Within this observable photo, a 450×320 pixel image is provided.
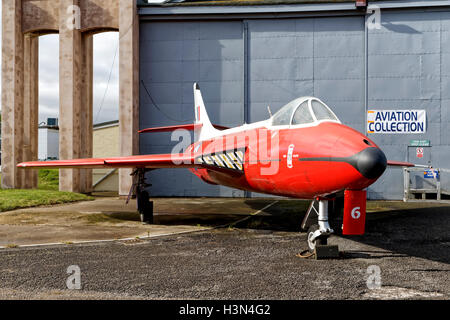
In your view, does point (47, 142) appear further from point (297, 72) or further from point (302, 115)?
point (302, 115)

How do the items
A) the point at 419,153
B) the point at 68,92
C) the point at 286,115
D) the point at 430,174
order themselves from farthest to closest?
the point at 68,92 → the point at 419,153 → the point at 430,174 → the point at 286,115

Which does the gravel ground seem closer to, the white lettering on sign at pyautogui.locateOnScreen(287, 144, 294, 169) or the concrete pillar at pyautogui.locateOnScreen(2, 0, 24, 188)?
the white lettering on sign at pyautogui.locateOnScreen(287, 144, 294, 169)

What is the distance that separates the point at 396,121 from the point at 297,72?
5.05 metres

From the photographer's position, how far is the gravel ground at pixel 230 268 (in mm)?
4000

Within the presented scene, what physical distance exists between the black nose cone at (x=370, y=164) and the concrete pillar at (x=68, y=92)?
15645 millimetres

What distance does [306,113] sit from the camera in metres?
6.01

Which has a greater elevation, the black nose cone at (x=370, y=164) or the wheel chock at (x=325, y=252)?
the black nose cone at (x=370, y=164)

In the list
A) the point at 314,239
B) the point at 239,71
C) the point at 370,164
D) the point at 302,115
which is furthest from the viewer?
the point at 239,71

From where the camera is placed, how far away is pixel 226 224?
30.0 ft

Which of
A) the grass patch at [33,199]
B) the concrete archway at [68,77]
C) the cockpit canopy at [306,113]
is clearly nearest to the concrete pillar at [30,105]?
the concrete archway at [68,77]

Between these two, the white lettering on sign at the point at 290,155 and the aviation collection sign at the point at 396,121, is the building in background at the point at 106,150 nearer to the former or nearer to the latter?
the aviation collection sign at the point at 396,121

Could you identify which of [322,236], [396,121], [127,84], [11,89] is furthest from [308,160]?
[11,89]

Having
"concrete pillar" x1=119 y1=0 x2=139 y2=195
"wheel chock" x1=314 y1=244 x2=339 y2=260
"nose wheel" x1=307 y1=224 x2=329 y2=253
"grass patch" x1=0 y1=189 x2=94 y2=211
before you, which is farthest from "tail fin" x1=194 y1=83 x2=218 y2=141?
"grass patch" x1=0 y1=189 x2=94 y2=211

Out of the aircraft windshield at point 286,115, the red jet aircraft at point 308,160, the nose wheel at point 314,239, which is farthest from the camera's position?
the aircraft windshield at point 286,115
